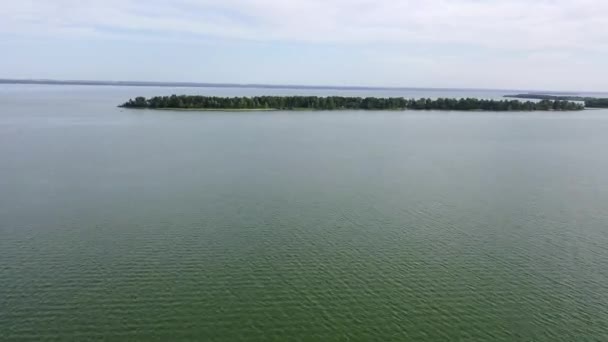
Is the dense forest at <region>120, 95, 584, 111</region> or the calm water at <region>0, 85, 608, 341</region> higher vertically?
the dense forest at <region>120, 95, 584, 111</region>

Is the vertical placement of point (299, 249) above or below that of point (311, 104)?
below

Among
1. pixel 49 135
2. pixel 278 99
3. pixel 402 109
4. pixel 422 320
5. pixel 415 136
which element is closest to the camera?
pixel 422 320

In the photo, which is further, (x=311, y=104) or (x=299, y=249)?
(x=311, y=104)

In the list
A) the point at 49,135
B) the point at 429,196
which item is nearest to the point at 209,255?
the point at 429,196

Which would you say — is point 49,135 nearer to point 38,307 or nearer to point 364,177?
point 364,177
